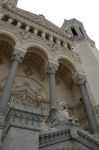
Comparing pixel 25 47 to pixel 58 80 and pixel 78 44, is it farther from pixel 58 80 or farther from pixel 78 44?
pixel 78 44

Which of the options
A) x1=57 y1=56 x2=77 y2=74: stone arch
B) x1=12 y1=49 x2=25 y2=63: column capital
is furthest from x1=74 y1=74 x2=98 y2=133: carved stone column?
x1=12 y1=49 x2=25 y2=63: column capital

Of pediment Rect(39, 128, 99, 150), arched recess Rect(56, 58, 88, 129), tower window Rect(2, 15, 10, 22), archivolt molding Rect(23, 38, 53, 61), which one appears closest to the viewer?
pediment Rect(39, 128, 99, 150)

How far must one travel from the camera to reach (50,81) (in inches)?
531

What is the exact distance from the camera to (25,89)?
1519 centimetres

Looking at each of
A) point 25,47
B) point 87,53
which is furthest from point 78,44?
point 25,47

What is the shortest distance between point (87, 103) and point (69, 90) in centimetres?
488

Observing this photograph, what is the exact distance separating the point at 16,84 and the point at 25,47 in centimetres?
317

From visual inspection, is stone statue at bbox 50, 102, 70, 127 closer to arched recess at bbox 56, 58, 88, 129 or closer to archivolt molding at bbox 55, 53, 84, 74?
Result: arched recess at bbox 56, 58, 88, 129

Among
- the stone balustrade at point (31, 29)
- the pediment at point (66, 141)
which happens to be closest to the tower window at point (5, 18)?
the stone balustrade at point (31, 29)

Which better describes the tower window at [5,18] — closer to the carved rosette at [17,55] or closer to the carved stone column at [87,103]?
the carved rosette at [17,55]

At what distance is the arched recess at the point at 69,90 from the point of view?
15.8 meters

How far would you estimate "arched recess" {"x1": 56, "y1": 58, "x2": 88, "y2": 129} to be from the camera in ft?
51.8

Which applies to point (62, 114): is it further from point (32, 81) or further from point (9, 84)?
point (32, 81)

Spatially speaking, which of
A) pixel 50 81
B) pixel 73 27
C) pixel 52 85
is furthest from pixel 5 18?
pixel 73 27
